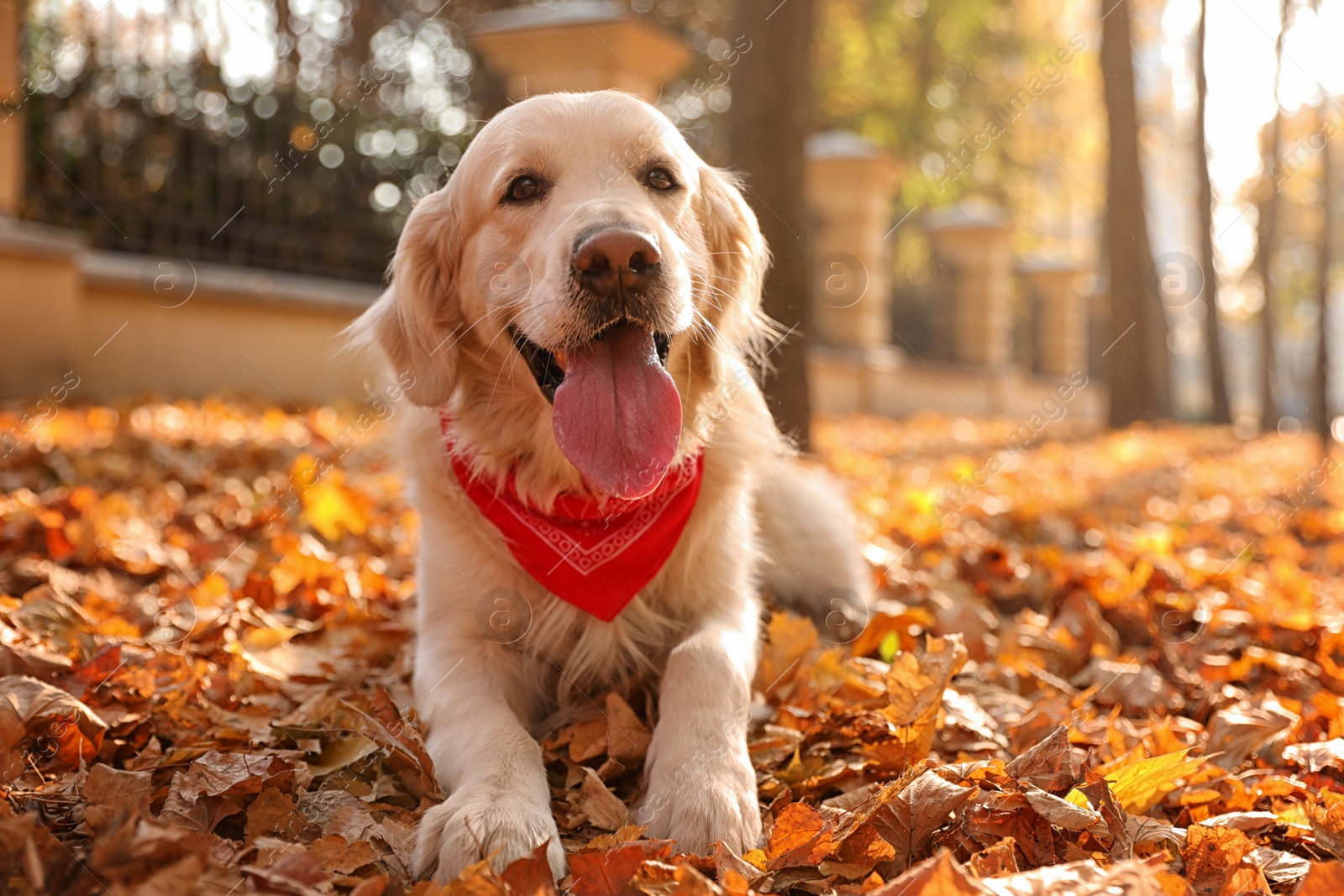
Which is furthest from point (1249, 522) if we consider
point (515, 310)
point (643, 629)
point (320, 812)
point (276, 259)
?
point (276, 259)

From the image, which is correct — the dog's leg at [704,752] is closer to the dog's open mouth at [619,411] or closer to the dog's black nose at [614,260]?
the dog's open mouth at [619,411]

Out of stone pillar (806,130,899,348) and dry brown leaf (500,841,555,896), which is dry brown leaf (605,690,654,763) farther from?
stone pillar (806,130,899,348)

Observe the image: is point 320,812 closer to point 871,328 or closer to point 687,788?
point 687,788

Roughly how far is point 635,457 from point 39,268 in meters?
6.65

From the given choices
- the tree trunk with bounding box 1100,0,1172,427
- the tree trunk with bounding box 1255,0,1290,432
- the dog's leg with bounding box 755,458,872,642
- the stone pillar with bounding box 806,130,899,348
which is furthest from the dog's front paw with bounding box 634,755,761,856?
the tree trunk with bounding box 1255,0,1290,432

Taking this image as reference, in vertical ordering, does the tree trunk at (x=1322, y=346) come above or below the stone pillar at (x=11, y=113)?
below

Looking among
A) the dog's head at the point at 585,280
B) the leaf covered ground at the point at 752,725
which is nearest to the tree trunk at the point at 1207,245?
the leaf covered ground at the point at 752,725

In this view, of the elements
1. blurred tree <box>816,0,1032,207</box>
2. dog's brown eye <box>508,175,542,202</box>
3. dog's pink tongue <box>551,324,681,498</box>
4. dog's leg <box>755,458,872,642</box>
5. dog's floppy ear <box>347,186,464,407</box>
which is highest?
blurred tree <box>816,0,1032,207</box>

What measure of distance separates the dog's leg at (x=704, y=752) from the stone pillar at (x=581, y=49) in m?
6.68

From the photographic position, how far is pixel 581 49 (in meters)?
8.16

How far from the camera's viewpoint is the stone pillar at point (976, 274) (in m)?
17.9

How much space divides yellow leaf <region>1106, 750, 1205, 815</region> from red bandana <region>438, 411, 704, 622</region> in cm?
118

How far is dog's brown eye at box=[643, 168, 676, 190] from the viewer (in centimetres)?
268
